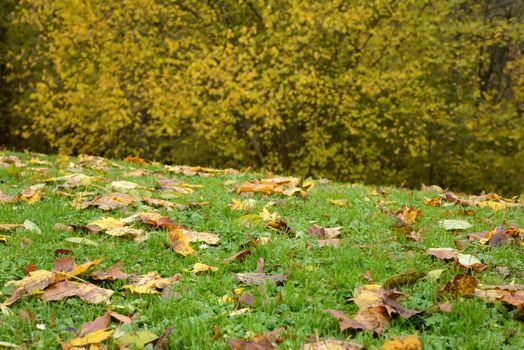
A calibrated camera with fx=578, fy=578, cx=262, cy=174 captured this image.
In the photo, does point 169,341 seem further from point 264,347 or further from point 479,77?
point 479,77

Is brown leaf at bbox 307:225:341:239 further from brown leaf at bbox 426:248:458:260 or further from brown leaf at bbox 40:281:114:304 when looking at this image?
brown leaf at bbox 40:281:114:304

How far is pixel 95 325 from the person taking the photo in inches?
95.0

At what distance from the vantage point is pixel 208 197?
5.09 meters

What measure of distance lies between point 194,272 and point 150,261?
35 cm

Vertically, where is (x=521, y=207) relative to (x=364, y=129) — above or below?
above

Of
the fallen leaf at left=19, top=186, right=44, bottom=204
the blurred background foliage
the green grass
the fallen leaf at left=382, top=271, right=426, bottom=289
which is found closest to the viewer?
the green grass

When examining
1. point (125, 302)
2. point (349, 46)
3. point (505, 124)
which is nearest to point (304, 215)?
point (125, 302)

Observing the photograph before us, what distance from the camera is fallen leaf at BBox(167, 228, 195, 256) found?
3.42 m

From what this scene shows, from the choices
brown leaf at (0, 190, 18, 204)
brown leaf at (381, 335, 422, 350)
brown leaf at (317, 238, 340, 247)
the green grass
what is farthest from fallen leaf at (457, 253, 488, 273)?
brown leaf at (0, 190, 18, 204)

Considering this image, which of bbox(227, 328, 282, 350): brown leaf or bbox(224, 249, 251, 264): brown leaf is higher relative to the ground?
bbox(227, 328, 282, 350): brown leaf

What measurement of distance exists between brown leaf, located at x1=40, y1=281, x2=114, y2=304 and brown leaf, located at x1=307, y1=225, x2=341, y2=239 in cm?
162

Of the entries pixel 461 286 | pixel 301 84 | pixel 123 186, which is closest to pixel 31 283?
pixel 461 286

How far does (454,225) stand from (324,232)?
1.03 m

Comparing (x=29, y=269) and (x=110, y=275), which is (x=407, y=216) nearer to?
(x=110, y=275)
